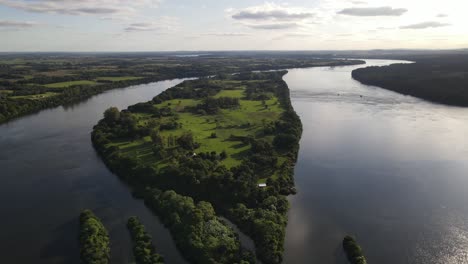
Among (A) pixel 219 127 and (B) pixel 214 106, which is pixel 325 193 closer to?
(A) pixel 219 127

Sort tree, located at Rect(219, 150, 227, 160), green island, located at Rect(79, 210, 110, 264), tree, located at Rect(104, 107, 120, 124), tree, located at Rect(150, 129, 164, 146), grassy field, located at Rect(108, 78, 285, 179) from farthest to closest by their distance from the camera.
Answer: tree, located at Rect(104, 107, 120, 124) < tree, located at Rect(150, 129, 164, 146) < grassy field, located at Rect(108, 78, 285, 179) < tree, located at Rect(219, 150, 227, 160) < green island, located at Rect(79, 210, 110, 264)

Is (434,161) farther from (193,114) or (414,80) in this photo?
(414,80)

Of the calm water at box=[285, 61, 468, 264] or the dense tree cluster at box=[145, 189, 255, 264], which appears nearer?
the dense tree cluster at box=[145, 189, 255, 264]

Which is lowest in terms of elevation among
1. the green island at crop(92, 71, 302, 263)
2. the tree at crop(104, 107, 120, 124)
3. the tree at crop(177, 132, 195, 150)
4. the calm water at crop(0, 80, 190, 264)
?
the calm water at crop(0, 80, 190, 264)

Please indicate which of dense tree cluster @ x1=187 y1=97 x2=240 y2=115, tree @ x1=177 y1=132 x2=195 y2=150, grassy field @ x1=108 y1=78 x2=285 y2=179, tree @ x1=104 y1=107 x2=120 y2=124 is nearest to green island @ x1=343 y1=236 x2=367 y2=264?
grassy field @ x1=108 y1=78 x2=285 y2=179

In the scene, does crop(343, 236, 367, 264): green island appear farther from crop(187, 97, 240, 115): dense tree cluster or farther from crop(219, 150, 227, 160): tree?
crop(187, 97, 240, 115): dense tree cluster

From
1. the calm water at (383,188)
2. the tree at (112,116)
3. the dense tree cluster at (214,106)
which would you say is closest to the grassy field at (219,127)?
the dense tree cluster at (214,106)

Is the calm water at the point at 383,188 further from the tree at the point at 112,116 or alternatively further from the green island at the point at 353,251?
the tree at the point at 112,116
